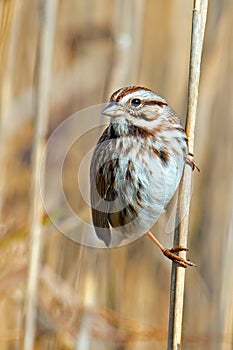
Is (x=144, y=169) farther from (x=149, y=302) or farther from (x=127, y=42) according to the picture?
(x=149, y=302)

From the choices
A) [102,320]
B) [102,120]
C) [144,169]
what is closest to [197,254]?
[102,320]

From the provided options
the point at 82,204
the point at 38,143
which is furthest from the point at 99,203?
the point at 82,204

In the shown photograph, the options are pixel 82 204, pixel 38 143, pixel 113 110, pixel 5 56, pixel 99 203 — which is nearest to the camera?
pixel 113 110

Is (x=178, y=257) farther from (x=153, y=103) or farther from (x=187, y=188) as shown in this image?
(x=153, y=103)

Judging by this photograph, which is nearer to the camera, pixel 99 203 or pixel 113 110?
pixel 113 110

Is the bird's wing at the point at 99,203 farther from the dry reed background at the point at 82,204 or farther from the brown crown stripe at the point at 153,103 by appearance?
the dry reed background at the point at 82,204

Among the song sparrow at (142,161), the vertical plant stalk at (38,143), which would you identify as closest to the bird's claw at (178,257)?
the song sparrow at (142,161)

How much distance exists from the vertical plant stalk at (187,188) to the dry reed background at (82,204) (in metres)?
0.70

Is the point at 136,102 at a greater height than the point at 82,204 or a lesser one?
greater

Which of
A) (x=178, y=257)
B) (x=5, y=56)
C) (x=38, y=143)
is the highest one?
(x=5, y=56)

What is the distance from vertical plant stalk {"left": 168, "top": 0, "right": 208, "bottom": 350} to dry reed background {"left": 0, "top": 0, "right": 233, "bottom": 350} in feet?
2.29

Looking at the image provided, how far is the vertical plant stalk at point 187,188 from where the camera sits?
4.20 feet

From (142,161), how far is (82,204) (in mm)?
802

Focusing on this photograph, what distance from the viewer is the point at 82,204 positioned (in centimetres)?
217
